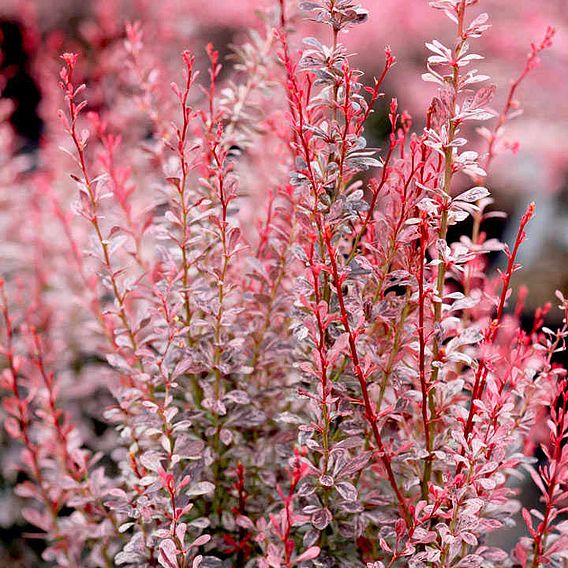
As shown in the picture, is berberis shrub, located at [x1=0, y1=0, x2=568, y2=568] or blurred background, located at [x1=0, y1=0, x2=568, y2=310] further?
blurred background, located at [x1=0, y1=0, x2=568, y2=310]

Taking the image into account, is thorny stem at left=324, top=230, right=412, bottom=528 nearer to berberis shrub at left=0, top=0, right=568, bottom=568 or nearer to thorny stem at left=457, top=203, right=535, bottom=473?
berberis shrub at left=0, top=0, right=568, bottom=568

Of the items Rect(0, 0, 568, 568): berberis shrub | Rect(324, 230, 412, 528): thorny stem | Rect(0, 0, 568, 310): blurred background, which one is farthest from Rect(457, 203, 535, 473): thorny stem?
Rect(0, 0, 568, 310): blurred background

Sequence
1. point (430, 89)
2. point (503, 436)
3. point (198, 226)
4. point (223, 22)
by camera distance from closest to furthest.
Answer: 1. point (503, 436)
2. point (198, 226)
3. point (430, 89)
4. point (223, 22)

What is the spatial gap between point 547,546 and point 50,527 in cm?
112

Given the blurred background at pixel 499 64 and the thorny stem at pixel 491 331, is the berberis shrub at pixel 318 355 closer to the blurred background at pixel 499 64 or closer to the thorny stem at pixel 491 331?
the thorny stem at pixel 491 331

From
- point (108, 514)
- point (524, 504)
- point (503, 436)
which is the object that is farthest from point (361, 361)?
point (524, 504)

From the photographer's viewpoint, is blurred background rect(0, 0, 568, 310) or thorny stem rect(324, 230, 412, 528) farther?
blurred background rect(0, 0, 568, 310)

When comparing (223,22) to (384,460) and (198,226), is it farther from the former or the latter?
(384,460)

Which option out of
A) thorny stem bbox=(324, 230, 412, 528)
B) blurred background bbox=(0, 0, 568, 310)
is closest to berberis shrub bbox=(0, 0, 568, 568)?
thorny stem bbox=(324, 230, 412, 528)

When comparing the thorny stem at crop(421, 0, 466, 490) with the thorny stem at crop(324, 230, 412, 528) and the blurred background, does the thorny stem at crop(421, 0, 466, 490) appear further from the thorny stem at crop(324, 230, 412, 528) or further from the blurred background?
the blurred background

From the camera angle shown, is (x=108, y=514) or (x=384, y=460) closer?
(x=384, y=460)

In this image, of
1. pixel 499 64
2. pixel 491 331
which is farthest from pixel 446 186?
pixel 499 64

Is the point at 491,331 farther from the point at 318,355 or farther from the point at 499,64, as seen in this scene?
the point at 499,64

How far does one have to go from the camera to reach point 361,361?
1.11 m
